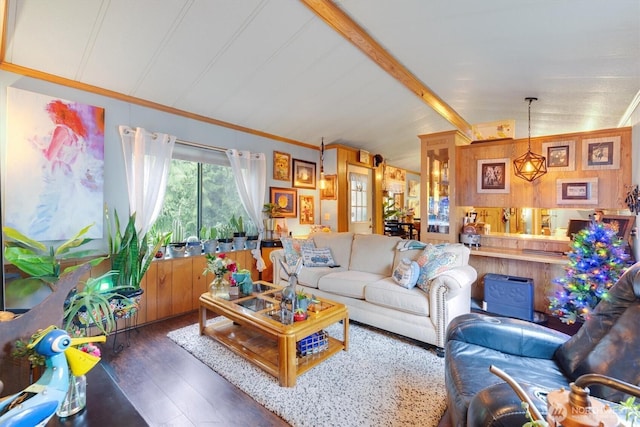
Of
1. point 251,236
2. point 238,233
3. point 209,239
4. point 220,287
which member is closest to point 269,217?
point 251,236

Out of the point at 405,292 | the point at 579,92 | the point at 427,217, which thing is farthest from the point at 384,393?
the point at 579,92

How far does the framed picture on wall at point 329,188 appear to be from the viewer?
225 inches

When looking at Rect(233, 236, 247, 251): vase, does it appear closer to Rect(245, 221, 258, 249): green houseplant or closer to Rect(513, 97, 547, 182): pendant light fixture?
Rect(245, 221, 258, 249): green houseplant

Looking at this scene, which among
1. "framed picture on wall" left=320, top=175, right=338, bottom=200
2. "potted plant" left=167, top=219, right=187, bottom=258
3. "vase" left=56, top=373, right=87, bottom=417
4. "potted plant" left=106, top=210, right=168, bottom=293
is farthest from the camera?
"framed picture on wall" left=320, top=175, right=338, bottom=200

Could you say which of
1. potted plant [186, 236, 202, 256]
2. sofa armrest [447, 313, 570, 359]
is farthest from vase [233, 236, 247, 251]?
sofa armrest [447, 313, 570, 359]

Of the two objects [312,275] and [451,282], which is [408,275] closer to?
[451,282]

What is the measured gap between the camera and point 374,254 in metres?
3.60

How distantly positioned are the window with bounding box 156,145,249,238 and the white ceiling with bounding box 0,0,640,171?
678 millimetres

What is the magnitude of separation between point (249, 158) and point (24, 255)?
2.77 metres

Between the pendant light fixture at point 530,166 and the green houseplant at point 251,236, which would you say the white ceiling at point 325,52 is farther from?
the green houseplant at point 251,236

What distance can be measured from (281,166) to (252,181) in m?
0.71

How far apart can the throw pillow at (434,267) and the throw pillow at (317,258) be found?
1.28 m

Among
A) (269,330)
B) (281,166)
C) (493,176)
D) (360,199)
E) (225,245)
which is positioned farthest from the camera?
(360,199)

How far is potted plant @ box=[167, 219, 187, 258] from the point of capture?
3650 millimetres
